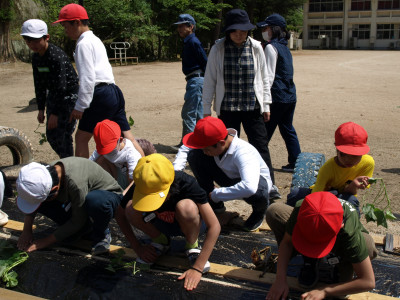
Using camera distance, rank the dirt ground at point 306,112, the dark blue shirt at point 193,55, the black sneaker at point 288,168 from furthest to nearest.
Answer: the dirt ground at point 306,112 → the dark blue shirt at point 193,55 → the black sneaker at point 288,168

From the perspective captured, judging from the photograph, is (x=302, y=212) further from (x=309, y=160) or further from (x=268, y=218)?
(x=309, y=160)

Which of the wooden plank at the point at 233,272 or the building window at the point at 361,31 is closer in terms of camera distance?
the wooden plank at the point at 233,272

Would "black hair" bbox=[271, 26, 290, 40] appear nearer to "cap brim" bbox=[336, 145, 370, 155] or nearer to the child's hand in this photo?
"cap brim" bbox=[336, 145, 370, 155]

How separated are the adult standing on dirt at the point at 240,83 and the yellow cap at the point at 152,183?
6.21 feet

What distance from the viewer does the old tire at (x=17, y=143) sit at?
5.75m

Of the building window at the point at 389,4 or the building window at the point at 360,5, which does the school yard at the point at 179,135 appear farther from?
the building window at the point at 360,5

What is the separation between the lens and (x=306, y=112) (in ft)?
36.2

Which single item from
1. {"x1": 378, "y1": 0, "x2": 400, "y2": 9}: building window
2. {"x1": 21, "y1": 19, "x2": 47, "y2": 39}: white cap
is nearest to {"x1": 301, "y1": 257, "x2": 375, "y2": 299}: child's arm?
{"x1": 21, "y1": 19, "x2": 47, "y2": 39}: white cap

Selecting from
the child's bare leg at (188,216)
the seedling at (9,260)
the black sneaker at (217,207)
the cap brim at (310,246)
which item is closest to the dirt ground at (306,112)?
the black sneaker at (217,207)

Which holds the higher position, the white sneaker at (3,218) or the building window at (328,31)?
the building window at (328,31)

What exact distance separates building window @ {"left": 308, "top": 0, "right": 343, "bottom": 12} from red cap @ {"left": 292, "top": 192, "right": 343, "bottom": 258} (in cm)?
6153

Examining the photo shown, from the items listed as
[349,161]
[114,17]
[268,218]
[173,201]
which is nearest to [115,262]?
[173,201]

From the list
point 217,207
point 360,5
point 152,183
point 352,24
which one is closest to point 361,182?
point 217,207

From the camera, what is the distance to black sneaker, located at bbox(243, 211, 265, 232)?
4.01m
